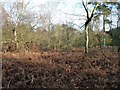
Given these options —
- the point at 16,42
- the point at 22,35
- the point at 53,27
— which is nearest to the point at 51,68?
the point at 16,42

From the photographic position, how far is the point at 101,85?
4.10 m

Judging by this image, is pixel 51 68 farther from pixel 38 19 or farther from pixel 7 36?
pixel 38 19

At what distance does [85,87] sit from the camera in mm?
Result: 4090

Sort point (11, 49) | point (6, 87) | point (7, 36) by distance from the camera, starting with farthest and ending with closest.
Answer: point (7, 36) < point (11, 49) < point (6, 87)

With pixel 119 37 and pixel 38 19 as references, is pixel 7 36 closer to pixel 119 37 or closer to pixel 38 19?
pixel 38 19

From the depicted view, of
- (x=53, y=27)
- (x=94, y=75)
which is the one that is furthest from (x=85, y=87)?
(x=53, y=27)

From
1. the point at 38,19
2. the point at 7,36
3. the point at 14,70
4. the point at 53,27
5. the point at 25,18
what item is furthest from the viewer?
the point at 53,27

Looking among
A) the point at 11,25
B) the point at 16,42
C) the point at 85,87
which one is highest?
the point at 11,25

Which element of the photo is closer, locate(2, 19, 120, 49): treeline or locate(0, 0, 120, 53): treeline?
locate(0, 0, 120, 53): treeline

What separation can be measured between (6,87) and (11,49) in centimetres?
845

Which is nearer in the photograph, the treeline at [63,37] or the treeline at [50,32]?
the treeline at [50,32]

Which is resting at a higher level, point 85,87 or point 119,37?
point 119,37

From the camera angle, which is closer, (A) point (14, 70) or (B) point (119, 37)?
(A) point (14, 70)

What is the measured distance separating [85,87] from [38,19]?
13431 mm
